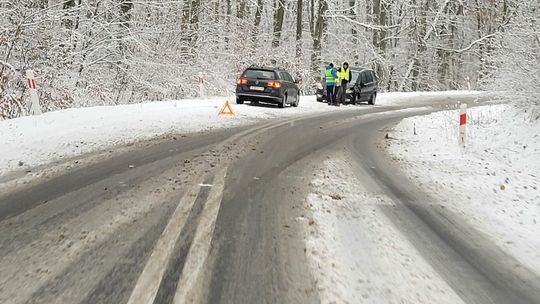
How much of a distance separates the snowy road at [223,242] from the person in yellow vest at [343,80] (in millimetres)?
13351

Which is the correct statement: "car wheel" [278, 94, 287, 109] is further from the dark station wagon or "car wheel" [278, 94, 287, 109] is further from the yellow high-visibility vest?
the yellow high-visibility vest

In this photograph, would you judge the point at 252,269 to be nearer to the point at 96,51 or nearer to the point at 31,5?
the point at 31,5

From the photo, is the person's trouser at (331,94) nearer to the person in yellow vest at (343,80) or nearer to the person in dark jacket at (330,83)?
the person in dark jacket at (330,83)

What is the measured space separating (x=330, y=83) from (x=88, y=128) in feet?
42.4

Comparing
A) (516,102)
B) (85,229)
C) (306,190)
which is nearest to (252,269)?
(85,229)

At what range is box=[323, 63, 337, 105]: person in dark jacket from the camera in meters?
19.7

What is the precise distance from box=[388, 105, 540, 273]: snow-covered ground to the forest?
3.56ft

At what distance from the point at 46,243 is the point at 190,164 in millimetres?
3179

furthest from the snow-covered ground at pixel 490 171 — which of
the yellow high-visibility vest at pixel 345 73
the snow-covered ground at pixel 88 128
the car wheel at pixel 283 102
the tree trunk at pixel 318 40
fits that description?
the tree trunk at pixel 318 40

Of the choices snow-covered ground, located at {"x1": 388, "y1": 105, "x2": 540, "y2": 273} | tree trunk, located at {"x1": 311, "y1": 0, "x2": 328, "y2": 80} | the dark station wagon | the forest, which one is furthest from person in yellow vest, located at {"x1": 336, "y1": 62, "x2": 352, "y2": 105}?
tree trunk, located at {"x1": 311, "y1": 0, "x2": 328, "y2": 80}

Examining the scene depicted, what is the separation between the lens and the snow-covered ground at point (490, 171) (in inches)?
185

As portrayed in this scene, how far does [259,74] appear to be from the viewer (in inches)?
666

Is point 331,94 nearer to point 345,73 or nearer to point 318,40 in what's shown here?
point 345,73

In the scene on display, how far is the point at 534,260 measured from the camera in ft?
12.6
